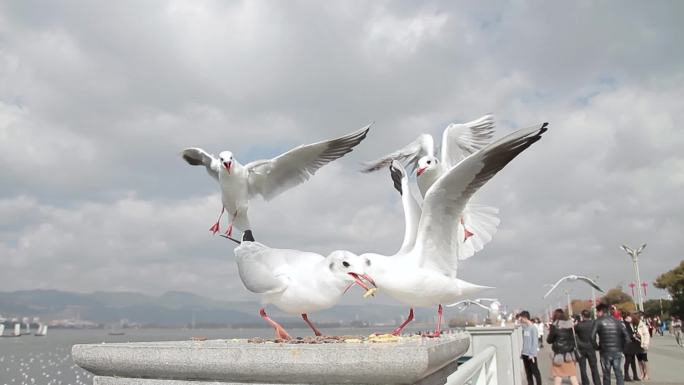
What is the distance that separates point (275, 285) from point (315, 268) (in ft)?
0.76

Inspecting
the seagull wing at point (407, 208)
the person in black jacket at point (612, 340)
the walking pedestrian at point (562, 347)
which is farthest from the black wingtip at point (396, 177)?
the person in black jacket at point (612, 340)

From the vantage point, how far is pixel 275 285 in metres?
2.71

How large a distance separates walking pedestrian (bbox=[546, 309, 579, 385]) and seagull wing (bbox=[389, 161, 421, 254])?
6595mm

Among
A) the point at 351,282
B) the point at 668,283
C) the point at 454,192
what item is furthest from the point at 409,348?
the point at 668,283

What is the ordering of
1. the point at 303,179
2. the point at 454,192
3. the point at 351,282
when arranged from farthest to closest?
the point at 303,179
the point at 454,192
the point at 351,282

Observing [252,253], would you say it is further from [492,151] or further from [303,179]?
[303,179]

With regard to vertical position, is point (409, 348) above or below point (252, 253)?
below

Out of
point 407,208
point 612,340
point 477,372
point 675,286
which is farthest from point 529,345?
point 675,286

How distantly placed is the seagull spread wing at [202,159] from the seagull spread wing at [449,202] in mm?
2970

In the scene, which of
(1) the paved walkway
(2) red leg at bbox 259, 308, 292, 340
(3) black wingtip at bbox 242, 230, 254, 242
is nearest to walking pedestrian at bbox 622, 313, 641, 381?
(1) the paved walkway

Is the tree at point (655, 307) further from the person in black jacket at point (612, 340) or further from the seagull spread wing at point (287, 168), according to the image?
the seagull spread wing at point (287, 168)

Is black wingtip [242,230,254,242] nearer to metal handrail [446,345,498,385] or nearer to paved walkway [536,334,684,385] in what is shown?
metal handrail [446,345,498,385]

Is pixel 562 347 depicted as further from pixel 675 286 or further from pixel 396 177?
pixel 675 286

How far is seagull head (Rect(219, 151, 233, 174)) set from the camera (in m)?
4.92
